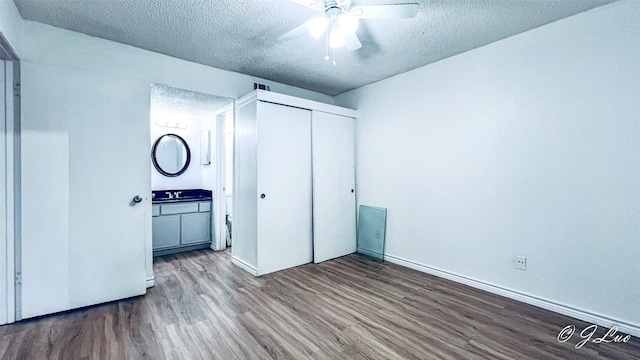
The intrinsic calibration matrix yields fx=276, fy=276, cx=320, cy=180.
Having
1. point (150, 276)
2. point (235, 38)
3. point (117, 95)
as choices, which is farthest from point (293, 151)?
point (150, 276)

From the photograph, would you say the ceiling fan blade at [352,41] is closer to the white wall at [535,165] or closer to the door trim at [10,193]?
the white wall at [535,165]

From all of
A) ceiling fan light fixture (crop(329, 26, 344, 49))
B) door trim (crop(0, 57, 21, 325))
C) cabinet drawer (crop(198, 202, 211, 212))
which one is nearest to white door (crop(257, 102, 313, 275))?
ceiling fan light fixture (crop(329, 26, 344, 49))

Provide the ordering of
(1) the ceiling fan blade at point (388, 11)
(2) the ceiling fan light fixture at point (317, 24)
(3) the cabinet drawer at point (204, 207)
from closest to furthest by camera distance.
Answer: (1) the ceiling fan blade at point (388, 11) < (2) the ceiling fan light fixture at point (317, 24) < (3) the cabinet drawer at point (204, 207)

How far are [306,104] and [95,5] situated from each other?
213cm

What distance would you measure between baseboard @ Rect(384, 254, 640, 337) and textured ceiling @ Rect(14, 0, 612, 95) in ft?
7.84

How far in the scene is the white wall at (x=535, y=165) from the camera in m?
2.06

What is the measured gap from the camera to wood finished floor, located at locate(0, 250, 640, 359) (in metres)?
1.82

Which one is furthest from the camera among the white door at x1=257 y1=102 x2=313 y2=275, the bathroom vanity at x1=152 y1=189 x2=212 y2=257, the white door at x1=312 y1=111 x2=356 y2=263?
the bathroom vanity at x1=152 y1=189 x2=212 y2=257

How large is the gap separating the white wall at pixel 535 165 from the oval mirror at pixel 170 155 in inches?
139

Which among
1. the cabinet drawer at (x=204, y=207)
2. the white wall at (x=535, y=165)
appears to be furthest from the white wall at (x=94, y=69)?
the white wall at (x=535, y=165)

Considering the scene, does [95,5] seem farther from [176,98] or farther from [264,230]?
[264,230]

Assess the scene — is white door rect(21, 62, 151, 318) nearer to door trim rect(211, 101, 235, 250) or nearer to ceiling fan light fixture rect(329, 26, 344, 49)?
door trim rect(211, 101, 235, 250)

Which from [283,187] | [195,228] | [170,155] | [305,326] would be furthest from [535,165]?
[170,155]

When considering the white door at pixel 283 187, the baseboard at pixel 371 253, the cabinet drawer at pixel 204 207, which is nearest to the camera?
the white door at pixel 283 187
